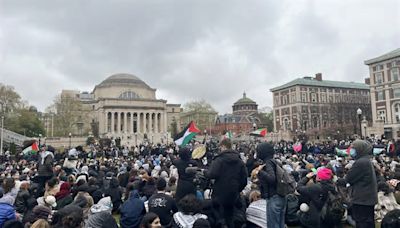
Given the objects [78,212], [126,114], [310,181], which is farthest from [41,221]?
[126,114]

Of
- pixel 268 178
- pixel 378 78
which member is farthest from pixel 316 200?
pixel 378 78

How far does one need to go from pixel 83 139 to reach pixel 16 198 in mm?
71981

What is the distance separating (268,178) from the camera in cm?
610

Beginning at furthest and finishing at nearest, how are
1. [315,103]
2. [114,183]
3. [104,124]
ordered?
[315,103] → [104,124] → [114,183]

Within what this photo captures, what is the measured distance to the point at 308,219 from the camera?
24.2 ft

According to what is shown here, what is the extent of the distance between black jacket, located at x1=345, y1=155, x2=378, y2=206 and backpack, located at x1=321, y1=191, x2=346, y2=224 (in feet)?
2.95

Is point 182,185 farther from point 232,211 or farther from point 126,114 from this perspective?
point 126,114

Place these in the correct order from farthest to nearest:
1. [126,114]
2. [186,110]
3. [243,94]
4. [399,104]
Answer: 1. [243,94]
2. [186,110]
3. [126,114]
4. [399,104]

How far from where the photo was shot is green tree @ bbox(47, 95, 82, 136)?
252 ft

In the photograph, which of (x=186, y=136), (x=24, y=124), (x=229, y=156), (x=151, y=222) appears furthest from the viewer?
(x=24, y=124)

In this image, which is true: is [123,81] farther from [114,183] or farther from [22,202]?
[22,202]

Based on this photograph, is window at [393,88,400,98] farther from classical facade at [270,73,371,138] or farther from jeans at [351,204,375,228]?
jeans at [351,204,375,228]

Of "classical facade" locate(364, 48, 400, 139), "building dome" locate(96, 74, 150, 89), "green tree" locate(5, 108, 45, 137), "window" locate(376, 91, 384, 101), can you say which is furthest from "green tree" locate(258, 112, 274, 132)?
"green tree" locate(5, 108, 45, 137)

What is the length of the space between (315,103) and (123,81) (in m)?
60.2
